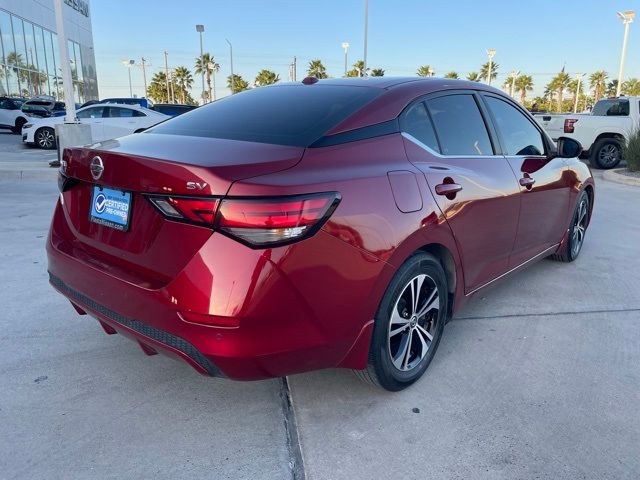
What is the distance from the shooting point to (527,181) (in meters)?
3.63

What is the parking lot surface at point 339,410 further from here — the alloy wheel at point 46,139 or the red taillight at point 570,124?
the alloy wheel at point 46,139

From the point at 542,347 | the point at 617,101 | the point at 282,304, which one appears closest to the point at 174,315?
the point at 282,304

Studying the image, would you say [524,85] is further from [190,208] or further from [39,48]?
[190,208]

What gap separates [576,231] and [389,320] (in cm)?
333

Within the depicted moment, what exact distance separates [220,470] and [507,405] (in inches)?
57.3

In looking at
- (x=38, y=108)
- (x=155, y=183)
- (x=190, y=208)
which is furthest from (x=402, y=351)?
(x=38, y=108)

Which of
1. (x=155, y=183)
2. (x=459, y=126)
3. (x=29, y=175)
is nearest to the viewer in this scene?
(x=155, y=183)

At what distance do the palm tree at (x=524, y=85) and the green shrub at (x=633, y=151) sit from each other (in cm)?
7479

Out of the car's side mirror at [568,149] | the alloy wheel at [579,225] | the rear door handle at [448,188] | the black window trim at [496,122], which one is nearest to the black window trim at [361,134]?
the rear door handle at [448,188]

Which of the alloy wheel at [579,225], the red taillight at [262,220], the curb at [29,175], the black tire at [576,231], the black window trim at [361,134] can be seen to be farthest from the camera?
the curb at [29,175]

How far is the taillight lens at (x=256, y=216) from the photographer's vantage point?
6.23 ft

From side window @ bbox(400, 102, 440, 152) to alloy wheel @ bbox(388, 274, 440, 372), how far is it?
739 mm

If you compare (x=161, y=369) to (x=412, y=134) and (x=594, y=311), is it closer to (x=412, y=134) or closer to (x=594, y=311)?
(x=412, y=134)

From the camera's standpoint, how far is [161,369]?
9.55 ft
